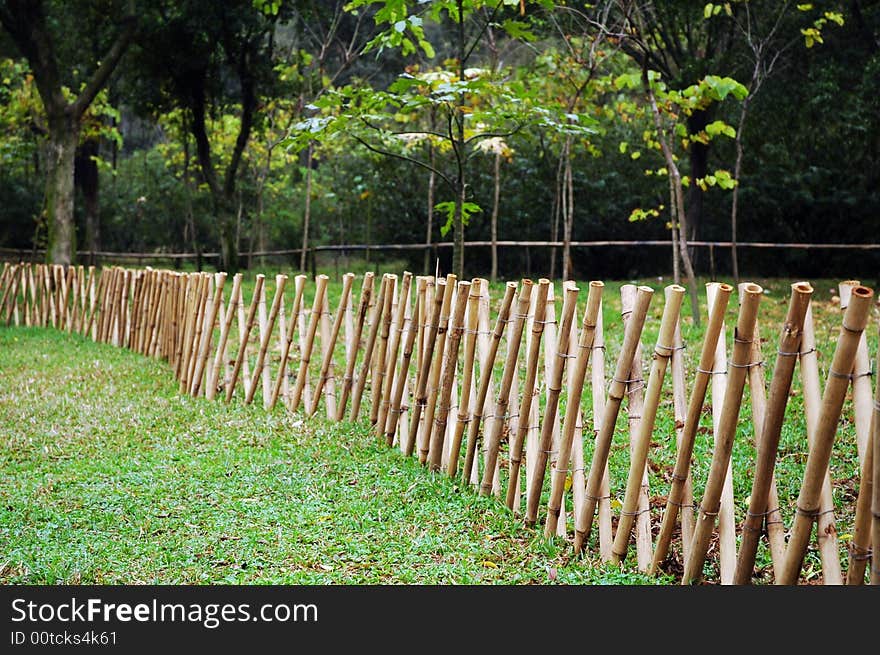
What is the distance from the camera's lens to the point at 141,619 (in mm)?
2680

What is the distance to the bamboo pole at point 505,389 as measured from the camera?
4020mm

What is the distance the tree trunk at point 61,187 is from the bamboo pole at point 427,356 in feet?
35.0

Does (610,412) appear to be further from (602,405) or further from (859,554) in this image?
(859,554)

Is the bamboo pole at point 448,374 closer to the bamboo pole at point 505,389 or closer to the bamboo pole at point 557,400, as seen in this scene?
the bamboo pole at point 505,389

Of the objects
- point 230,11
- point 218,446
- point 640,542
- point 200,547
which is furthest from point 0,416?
point 230,11

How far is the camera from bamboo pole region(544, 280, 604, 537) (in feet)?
11.6

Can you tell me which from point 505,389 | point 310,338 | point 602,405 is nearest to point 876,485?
point 602,405

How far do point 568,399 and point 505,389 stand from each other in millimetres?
596

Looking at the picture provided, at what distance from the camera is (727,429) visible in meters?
2.90

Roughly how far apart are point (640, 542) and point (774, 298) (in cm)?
1094

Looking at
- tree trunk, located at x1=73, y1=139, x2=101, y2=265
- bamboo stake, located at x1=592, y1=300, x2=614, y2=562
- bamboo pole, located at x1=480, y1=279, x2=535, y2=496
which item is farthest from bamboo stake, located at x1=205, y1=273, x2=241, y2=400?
tree trunk, located at x1=73, y1=139, x2=101, y2=265

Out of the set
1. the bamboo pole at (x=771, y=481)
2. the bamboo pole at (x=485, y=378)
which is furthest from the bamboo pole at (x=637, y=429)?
the bamboo pole at (x=485, y=378)

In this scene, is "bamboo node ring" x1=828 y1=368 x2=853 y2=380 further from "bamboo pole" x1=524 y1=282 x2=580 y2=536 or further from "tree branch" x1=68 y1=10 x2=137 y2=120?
"tree branch" x1=68 y1=10 x2=137 y2=120

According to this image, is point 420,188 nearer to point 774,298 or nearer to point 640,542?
point 774,298
